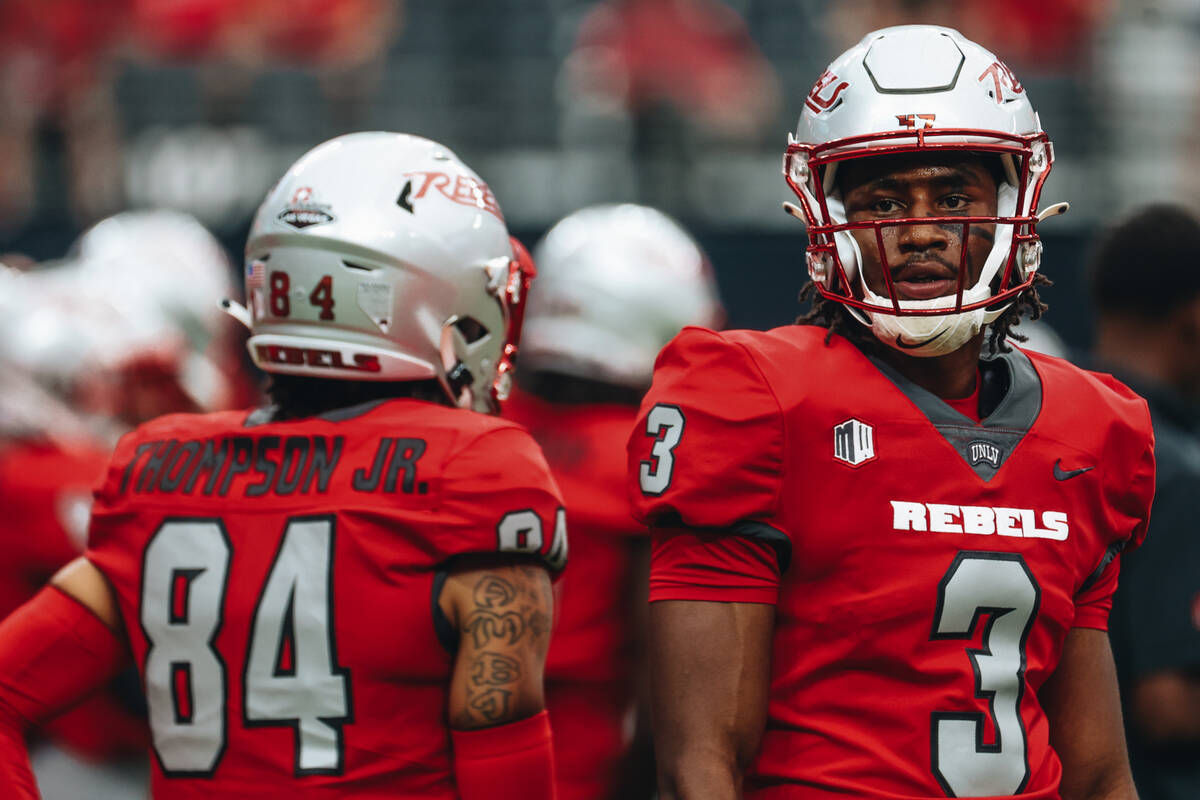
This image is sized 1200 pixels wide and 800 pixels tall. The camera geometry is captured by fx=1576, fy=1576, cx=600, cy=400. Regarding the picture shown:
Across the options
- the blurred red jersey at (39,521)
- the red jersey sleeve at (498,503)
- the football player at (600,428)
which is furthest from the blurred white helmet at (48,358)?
the red jersey sleeve at (498,503)

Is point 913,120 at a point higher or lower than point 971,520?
higher

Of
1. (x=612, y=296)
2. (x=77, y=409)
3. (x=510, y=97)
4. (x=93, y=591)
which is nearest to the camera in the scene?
(x=93, y=591)

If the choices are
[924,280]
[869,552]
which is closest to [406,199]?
[924,280]

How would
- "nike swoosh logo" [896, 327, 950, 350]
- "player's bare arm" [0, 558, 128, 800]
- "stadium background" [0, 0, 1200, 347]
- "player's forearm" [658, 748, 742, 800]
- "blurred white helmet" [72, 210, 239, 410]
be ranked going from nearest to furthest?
"player's forearm" [658, 748, 742, 800] → "nike swoosh logo" [896, 327, 950, 350] → "player's bare arm" [0, 558, 128, 800] → "blurred white helmet" [72, 210, 239, 410] → "stadium background" [0, 0, 1200, 347]

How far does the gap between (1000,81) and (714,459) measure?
71 cm

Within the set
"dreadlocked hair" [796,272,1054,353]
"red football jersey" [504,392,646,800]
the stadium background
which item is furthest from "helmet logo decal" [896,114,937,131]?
the stadium background

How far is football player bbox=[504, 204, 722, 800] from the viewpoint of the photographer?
334 cm

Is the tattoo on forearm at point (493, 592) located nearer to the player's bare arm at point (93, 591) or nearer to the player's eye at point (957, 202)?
the player's bare arm at point (93, 591)

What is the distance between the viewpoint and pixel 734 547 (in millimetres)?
2008

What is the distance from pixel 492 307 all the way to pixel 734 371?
752 mm

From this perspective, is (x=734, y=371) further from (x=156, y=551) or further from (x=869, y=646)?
(x=156, y=551)

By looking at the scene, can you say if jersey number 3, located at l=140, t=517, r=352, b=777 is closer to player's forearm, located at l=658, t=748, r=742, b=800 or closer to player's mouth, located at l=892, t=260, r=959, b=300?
player's forearm, located at l=658, t=748, r=742, b=800

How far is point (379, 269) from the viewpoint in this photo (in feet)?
8.27

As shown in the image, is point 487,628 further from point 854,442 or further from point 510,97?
point 510,97
